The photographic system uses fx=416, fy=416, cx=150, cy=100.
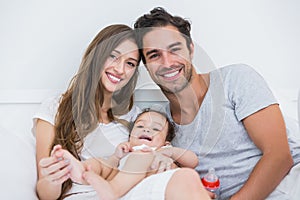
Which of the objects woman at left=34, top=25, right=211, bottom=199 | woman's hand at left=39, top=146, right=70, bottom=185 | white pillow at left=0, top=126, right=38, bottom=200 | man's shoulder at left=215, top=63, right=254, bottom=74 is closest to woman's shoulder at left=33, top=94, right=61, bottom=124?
woman at left=34, top=25, right=211, bottom=199

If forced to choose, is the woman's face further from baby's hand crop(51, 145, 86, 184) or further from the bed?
baby's hand crop(51, 145, 86, 184)

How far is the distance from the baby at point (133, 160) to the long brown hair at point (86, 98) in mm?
130

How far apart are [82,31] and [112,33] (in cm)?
35

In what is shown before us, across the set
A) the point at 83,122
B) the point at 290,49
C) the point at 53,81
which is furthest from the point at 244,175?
the point at 53,81

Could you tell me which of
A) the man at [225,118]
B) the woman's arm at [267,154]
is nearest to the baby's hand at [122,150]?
the man at [225,118]

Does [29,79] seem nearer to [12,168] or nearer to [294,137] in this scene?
[12,168]

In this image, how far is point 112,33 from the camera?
1582 mm

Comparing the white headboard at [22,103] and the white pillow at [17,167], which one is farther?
the white headboard at [22,103]

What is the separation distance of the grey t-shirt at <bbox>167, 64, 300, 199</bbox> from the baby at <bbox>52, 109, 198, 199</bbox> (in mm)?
85

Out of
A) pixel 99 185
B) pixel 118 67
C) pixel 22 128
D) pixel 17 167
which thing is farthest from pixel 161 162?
pixel 22 128

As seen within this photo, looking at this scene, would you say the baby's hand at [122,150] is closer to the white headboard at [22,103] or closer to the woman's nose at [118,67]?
the woman's nose at [118,67]

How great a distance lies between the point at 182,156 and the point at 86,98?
1.38ft

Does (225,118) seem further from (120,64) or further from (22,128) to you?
(22,128)

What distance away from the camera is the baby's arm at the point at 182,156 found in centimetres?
148
